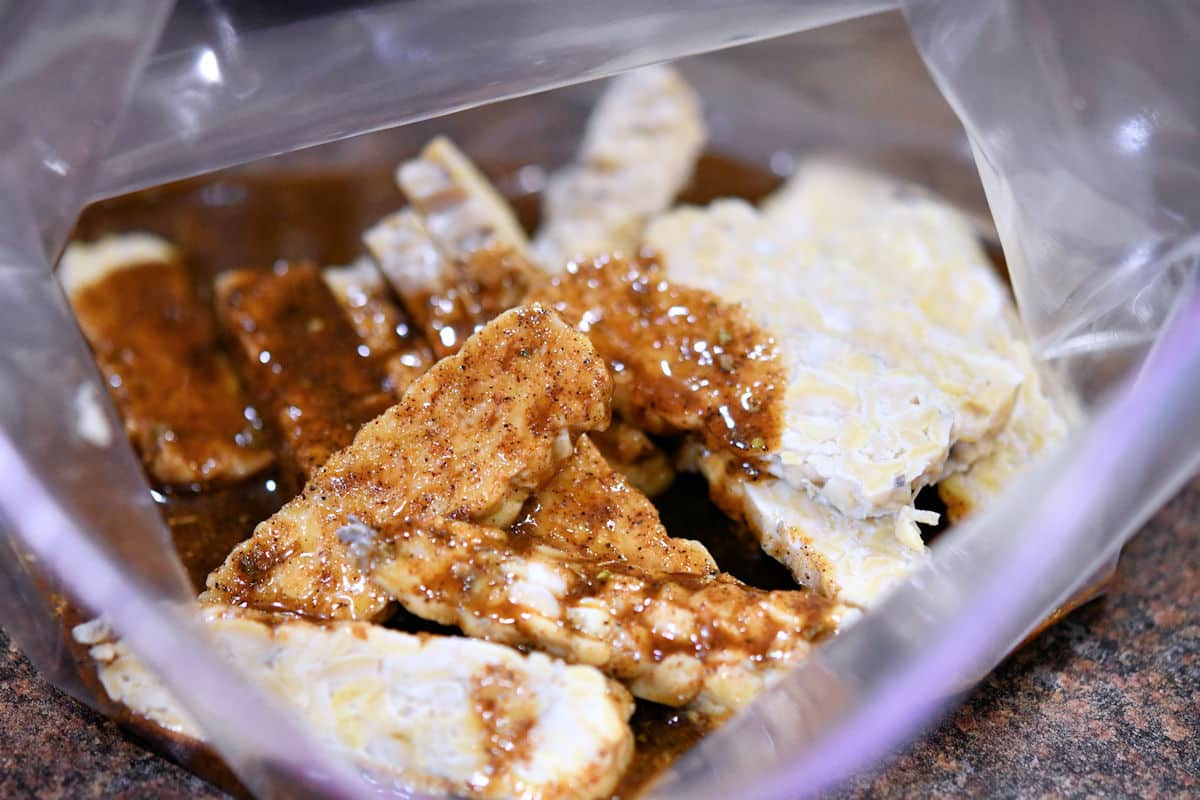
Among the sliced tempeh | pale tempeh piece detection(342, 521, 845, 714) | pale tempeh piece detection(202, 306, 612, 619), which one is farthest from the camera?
the sliced tempeh

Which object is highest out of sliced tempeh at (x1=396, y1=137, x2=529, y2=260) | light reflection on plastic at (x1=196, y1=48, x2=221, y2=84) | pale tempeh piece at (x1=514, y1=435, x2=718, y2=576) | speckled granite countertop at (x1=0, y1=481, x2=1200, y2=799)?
light reflection on plastic at (x1=196, y1=48, x2=221, y2=84)

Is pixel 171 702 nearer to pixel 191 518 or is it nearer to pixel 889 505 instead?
pixel 191 518

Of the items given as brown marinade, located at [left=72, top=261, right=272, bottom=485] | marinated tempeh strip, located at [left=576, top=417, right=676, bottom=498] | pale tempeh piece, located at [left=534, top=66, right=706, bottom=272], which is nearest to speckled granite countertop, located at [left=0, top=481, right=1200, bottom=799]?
brown marinade, located at [left=72, top=261, right=272, bottom=485]

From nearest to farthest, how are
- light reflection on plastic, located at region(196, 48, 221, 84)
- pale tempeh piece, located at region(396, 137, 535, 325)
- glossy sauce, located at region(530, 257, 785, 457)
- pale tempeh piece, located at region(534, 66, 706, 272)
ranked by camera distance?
glossy sauce, located at region(530, 257, 785, 457) < light reflection on plastic, located at region(196, 48, 221, 84) < pale tempeh piece, located at region(396, 137, 535, 325) < pale tempeh piece, located at region(534, 66, 706, 272)

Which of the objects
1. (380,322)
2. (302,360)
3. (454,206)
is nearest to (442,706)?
(302,360)

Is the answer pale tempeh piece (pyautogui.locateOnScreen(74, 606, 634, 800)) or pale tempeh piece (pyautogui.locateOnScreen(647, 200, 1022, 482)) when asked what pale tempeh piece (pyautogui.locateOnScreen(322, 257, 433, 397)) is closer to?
pale tempeh piece (pyautogui.locateOnScreen(647, 200, 1022, 482))

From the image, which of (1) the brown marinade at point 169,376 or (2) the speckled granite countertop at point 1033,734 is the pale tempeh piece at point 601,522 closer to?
(2) the speckled granite countertop at point 1033,734

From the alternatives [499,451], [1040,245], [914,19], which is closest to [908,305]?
[1040,245]
